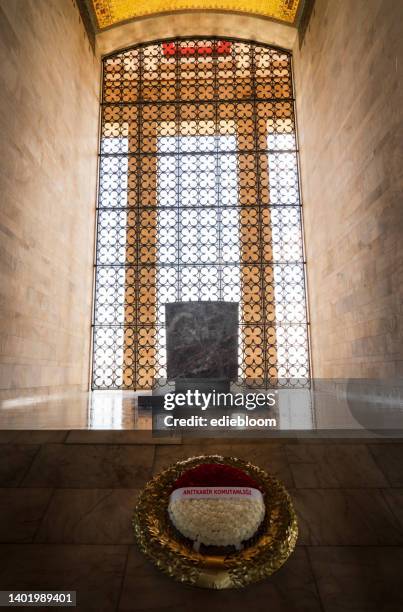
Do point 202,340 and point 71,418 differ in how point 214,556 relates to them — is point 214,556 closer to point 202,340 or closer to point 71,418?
point 71,418

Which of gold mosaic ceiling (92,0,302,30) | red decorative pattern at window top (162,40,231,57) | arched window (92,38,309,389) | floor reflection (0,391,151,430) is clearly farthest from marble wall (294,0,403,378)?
floor reflection (0,391,151,430)

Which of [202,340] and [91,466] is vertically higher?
[202,340]

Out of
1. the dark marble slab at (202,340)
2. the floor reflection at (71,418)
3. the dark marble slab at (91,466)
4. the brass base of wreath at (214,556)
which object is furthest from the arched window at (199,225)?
the brass base of wreath at (214,556)

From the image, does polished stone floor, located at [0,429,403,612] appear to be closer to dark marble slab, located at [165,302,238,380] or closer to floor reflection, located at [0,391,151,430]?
floor reflection, located at [0,391,151,430]

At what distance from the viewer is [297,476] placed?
8.11ft

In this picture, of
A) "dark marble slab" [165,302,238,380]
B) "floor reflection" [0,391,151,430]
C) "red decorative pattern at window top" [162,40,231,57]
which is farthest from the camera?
"red decorative pattern at window top" [162,40,231,57]

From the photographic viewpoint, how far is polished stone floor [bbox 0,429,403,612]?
1704mm

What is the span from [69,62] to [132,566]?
27.2ft

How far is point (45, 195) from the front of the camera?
6473mm

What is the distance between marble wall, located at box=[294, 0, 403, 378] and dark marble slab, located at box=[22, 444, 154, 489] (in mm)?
3409

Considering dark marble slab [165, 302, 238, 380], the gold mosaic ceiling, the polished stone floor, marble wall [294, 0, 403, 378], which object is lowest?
the polished stone floor

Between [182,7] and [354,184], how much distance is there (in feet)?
20.5

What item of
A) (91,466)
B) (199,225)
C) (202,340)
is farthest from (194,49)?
(91,466)

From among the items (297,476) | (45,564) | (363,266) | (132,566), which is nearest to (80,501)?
(45,564)
